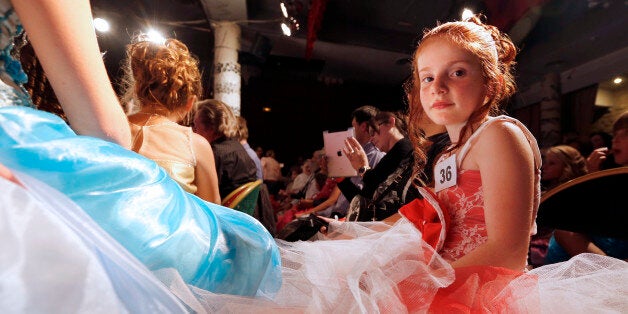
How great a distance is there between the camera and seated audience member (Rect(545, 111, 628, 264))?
6.19 feet

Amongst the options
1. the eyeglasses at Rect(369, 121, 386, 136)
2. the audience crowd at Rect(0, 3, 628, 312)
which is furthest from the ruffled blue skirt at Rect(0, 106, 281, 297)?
the eyeglasses at Rect(369, 121, 386, 136)

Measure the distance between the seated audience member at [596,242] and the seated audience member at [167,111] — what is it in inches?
73.6

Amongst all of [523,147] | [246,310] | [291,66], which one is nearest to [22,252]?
[246,310]

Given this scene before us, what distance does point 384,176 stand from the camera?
2279mm

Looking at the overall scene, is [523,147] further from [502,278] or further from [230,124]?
[230,124]

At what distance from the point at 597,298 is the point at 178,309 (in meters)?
0.74

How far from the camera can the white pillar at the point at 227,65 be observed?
562 centimetres

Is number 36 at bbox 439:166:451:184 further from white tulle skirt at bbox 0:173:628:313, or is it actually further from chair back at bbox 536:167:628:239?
chair back at bbox 536:167:628:239

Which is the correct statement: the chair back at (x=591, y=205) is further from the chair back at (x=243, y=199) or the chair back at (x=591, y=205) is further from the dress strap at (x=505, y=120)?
the chair back at (x=243, y=199)

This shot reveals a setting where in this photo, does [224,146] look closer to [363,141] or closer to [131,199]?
[363,141]

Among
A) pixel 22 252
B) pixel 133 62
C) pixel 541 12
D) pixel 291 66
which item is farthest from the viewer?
pixel 291 66

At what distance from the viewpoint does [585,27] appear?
19.3 feet

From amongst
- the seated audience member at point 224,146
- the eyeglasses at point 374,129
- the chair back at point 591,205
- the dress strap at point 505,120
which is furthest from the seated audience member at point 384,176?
the dress strap at point 505,120

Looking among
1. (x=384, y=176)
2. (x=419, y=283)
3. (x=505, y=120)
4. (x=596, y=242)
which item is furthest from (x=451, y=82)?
(x=596, y=242)
